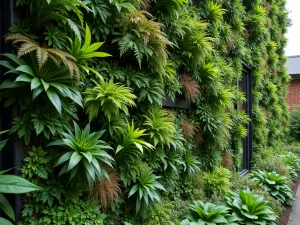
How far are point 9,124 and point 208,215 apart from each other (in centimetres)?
→ 229

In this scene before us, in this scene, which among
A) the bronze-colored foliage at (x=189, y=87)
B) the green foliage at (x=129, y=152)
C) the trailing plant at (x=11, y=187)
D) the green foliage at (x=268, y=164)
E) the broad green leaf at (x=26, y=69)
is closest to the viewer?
the trailing plant at (x=11, y=187)

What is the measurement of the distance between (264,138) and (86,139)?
6.36 m

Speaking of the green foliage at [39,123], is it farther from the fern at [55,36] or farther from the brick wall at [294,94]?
the brick wall at [294,94]

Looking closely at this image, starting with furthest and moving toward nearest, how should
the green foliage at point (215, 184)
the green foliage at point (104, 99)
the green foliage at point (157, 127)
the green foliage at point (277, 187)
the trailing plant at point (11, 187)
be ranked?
1. the green foliage at point (277, 187)
2. the green foliage at point (215, 184)
3. the green foliage at point (157, 127)
4. the green foliage at point (104, 99)
5. the trailing plant at point (11, 187)

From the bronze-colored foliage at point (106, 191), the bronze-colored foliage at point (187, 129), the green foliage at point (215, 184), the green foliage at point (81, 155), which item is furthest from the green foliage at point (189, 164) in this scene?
the green foliage at point (81, 155)

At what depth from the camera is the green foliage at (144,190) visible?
255 cm

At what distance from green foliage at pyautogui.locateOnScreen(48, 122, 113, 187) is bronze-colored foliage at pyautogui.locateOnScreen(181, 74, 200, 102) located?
5.92ft

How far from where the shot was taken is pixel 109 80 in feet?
8.04

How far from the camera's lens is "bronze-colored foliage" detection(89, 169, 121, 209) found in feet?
7.41

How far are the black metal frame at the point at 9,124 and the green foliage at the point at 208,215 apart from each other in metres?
1.94

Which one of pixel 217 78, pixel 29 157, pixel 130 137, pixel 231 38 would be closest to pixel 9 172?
pixel 29 157

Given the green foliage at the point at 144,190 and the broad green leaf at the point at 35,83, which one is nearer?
the broad green leaf at the point at 35,83

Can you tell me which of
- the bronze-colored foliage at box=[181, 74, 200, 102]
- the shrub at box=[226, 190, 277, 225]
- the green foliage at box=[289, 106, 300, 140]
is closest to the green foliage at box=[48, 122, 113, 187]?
the bronze-colored foliage at box=[181, 74, 200, 102]

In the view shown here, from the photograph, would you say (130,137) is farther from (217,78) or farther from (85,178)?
(217,78)
